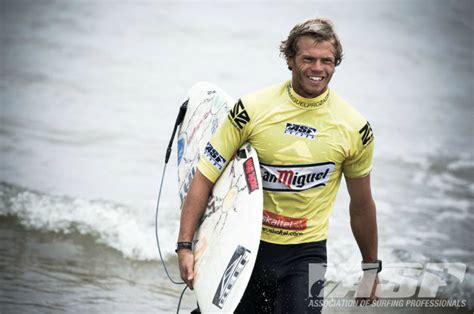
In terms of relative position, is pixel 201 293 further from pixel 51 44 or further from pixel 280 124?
pixel 51 44

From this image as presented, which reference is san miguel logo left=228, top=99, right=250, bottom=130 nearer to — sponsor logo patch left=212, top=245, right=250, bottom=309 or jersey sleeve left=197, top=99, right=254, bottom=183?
jersey sleeve left=197, top=99, right=254, bottom=183

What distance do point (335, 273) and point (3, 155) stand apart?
4.30 meters

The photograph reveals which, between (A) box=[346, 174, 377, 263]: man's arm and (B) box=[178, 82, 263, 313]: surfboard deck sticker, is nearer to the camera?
(B) box=[178, 82, 263, 313]: surfboard deck sticker

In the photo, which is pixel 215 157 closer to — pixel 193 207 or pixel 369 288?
pixel 193 207

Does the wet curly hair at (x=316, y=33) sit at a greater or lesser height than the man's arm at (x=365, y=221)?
greater

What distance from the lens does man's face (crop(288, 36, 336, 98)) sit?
12.1 feet

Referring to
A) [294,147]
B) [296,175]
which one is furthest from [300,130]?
[296,175]

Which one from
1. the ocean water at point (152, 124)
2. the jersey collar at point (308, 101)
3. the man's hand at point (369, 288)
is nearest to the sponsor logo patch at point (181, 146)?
the jersey collar at point (308, 101)

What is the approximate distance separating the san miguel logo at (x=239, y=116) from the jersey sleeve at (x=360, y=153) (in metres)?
0.51

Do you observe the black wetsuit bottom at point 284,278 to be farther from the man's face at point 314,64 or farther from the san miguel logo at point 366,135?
the man's face at point 314,64

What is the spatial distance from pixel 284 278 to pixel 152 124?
702cm

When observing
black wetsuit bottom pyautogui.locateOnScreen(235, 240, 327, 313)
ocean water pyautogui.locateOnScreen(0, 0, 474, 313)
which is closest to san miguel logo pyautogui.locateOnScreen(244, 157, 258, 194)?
black wetsuit bottom pyautogui.locateOnScreen(235, 240, 327, 313)

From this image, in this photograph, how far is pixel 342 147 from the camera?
3.79 m

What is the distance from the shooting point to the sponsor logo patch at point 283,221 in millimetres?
3869
